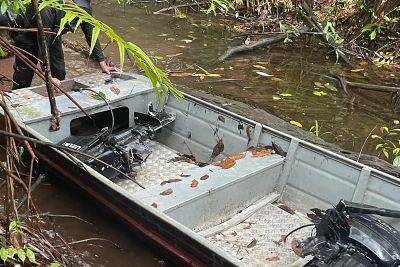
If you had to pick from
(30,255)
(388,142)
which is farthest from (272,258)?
(388,142)

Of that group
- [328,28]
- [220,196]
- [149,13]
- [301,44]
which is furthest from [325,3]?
[220,196]

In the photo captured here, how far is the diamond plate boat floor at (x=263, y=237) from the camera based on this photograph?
3.93 metres

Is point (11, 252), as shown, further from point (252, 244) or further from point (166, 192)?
point (252, 244)

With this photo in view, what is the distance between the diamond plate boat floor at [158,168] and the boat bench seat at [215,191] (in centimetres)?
59

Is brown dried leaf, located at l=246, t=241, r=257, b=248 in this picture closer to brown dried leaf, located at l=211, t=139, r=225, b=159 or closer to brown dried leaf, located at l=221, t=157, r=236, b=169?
brown dried leaf, located at l=221, t=157, r=236, b=169

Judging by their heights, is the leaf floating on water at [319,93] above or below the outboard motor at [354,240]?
below

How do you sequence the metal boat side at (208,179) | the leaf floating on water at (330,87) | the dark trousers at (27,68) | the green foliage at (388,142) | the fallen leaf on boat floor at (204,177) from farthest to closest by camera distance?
the leaf floating on water at (330,87) → the green foliage at (388,142) → the dark trousers at (27,68) → the fallen leaf on boat floor at (204,177) → the metal boat side at (208,179)

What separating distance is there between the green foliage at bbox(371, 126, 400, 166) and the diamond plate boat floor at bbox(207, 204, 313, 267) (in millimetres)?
2305

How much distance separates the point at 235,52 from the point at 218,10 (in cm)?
353

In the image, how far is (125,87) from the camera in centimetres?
536

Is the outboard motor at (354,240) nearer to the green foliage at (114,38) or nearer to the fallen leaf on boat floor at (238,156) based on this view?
the fallen leaf on boat floor at (238,156)

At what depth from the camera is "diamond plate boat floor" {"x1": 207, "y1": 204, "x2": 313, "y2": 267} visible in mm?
3934

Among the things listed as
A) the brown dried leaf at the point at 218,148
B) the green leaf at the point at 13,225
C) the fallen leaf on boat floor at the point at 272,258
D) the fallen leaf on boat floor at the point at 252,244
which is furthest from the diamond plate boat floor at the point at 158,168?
the green leaf at the point at 13,225

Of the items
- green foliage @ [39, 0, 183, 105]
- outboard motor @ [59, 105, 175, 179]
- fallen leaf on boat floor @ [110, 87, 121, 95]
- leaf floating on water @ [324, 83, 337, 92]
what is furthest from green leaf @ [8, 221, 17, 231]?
leaf floating on water @ [324, 83, 337, 92]
